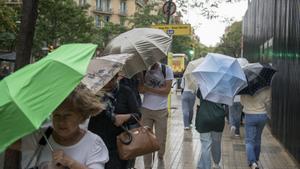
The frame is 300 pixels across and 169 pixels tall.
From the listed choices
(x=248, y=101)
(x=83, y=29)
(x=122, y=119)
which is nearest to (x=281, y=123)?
(x=248, y=101)

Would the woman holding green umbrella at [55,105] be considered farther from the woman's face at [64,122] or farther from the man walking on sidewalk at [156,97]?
the man walking on sidewalk at [156,97]

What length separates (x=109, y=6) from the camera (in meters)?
99.2

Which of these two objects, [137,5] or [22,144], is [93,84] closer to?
[22,144]

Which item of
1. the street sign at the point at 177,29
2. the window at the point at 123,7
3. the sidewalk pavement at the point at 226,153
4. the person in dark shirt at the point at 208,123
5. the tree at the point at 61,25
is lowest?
the sidewalk pavement at the point at 226,153

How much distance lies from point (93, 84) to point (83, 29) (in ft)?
125

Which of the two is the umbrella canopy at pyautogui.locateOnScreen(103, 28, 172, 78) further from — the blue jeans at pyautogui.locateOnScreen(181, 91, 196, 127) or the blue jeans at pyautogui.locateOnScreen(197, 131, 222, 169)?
the blue jeans at pyautogui.locateOnScreen(181, 91, 196, 127)

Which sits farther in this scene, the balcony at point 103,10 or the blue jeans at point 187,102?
the balcony at point 103,10

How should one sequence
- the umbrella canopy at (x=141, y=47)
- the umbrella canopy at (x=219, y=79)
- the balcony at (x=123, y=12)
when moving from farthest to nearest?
1. the balcony at (x=123, y=12)
2. the umbrella canopy at (x=219, y=79)
3. the umbrella canopy at (x=141, y=47)

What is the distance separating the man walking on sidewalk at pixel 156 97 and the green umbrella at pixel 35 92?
475 centimetres

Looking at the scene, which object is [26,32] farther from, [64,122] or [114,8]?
[114,8]

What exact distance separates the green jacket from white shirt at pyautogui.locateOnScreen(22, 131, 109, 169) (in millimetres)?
4050

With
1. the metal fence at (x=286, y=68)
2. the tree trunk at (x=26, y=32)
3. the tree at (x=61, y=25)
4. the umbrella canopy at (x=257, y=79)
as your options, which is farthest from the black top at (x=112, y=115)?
the tree at (x=61, y=25)

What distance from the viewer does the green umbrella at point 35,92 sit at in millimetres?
2365

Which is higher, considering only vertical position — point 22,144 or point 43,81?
point 43,81
